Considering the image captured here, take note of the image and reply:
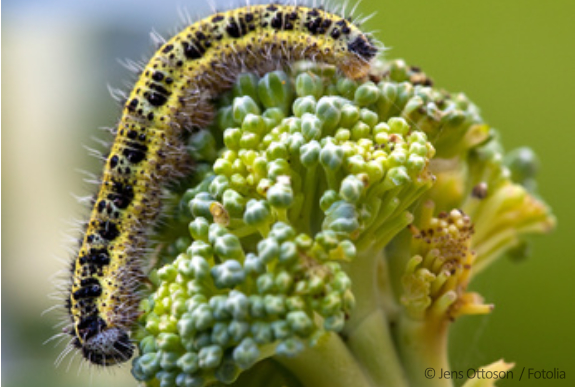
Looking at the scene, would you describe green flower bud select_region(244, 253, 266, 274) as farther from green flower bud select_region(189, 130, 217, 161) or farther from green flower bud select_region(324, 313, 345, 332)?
green flower bud select_region(189, 130, 217, 161)

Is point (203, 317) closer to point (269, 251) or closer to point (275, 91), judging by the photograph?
point (269, 251)


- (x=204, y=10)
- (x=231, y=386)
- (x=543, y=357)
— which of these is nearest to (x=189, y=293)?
(x=231, y=386)

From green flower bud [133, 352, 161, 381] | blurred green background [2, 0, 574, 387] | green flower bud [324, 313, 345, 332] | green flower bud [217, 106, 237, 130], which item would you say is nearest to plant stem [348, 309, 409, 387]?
green flower bud [324, 313, 345, 332]

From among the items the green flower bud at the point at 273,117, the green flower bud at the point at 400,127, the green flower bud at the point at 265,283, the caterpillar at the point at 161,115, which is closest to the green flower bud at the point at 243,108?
the green flower bud at the point at 273,117

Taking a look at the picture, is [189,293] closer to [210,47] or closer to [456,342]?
[210,47]

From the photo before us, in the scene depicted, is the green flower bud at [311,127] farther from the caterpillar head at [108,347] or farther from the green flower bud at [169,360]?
the caterpillar head at [108,347]
